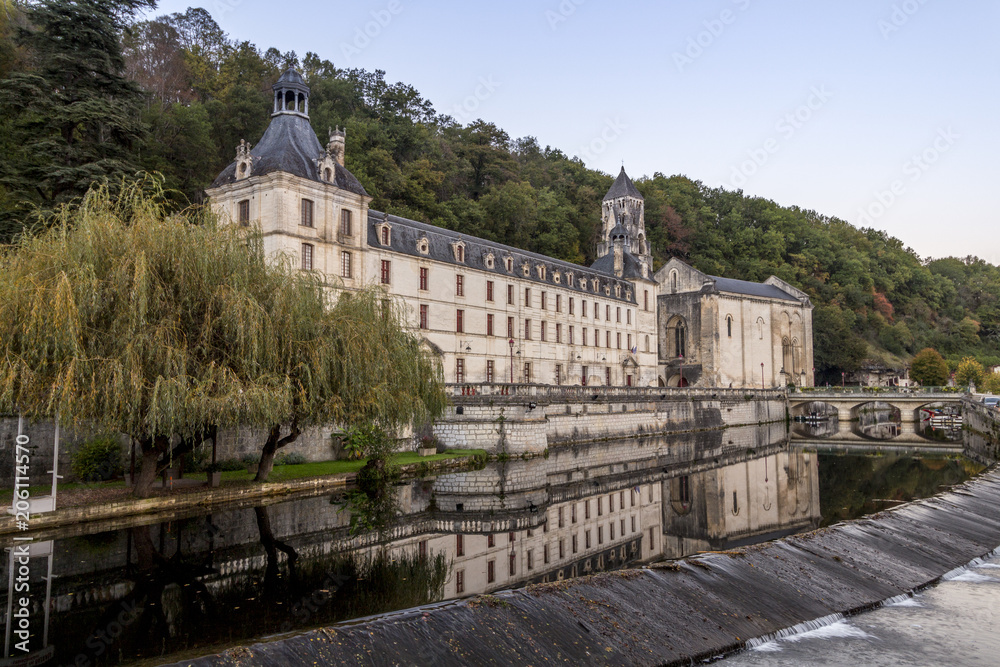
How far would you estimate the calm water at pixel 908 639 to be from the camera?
10562 mm

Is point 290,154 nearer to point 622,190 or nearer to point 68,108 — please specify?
point 68,108

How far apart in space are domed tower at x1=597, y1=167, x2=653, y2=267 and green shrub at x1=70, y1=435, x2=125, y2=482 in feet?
153

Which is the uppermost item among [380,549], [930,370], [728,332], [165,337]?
[728,332]

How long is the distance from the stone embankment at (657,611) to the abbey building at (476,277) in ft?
45.8

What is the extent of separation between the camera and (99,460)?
790 inches

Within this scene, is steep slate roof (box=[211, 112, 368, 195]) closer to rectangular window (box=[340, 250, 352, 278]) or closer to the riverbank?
rectangular window (box=[340, 250, 352, 278])

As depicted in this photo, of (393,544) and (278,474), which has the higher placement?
(278,474)

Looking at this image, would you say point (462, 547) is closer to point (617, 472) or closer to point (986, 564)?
point (986, 564)

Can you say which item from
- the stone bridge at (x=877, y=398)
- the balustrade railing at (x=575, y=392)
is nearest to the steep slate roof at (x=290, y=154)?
the balustrade railing at (x=575, y=392)

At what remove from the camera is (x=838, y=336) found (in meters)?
81.3

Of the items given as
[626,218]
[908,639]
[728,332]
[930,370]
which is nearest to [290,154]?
[908,639]

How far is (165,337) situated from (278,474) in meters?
7.14

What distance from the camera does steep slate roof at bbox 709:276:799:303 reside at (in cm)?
6769

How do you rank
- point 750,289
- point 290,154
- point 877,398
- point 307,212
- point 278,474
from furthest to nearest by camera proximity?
1. point 750,289
2. point 877,398
3. point 307,212
4. point 290,154
5. point 278,474
